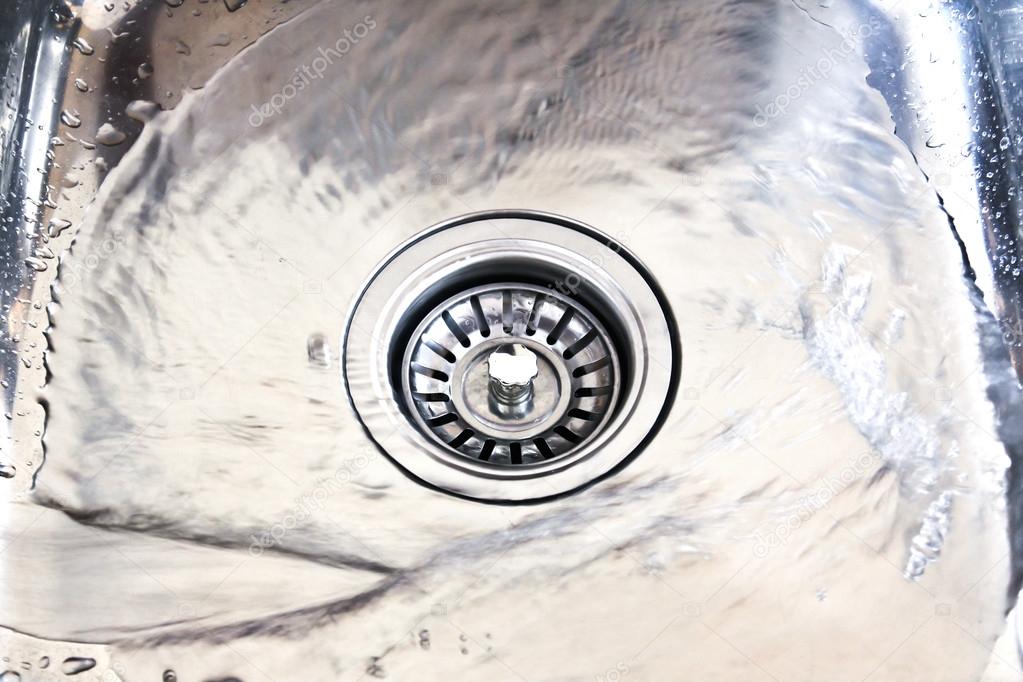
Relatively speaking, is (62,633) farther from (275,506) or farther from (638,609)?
(638,609)

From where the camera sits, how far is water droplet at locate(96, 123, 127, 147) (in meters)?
0.85

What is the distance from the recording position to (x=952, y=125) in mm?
875

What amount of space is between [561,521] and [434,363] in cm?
19

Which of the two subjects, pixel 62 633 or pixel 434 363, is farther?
pixel 434 363

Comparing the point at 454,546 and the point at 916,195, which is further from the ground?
the point at 916,195

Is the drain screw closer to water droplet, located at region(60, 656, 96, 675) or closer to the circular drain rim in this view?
the circular drain rim

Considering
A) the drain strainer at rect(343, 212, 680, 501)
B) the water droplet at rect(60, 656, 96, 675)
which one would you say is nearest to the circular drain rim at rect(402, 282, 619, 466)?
the drain strainer at rect(343, 212, 680, 501)

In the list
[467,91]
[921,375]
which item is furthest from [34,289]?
[921,375]

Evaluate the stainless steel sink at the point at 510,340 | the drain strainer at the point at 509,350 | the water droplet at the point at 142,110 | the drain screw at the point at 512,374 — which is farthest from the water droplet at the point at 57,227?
the drain screw at the point at 512,374

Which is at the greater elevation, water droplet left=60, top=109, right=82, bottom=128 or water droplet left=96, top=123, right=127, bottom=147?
water droplet left=60, top=109, right=82, bottom=128

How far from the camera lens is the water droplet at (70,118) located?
2.83 ft

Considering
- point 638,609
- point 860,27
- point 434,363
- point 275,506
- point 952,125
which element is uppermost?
point 860,27

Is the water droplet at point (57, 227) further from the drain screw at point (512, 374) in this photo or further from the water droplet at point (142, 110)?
the drain screw at point (512, 374)

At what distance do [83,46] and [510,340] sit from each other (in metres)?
0.48
